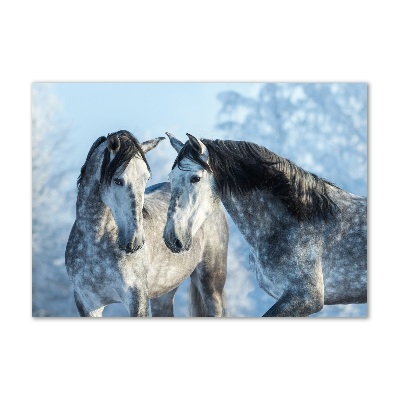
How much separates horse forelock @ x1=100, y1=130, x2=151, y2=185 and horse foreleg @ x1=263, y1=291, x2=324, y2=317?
1.15 meters

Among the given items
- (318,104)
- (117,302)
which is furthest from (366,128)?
(117,302)

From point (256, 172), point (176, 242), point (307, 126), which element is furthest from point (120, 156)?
point (307, 126)

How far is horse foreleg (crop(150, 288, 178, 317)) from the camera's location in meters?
4.38

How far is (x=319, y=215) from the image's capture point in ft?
13.6

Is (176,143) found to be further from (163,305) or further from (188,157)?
(163,305)

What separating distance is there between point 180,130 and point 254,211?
731mm

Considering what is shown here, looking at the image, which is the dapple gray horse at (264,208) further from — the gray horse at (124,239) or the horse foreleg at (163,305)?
the horse foreleg at (163,305)

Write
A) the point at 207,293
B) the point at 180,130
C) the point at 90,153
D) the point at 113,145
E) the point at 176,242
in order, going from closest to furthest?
the point at 176,242 → the point at 113,145 → the point at 90,153 → the point at 180,130 → the point at 207,293

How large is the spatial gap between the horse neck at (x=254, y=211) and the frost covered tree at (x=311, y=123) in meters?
0.41

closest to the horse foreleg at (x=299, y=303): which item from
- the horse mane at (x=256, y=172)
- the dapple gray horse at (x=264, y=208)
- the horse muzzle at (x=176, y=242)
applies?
the dapple gray horse at (x=264, y=208)

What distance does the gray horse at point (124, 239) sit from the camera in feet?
13.4

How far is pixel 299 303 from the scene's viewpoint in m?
4.04
